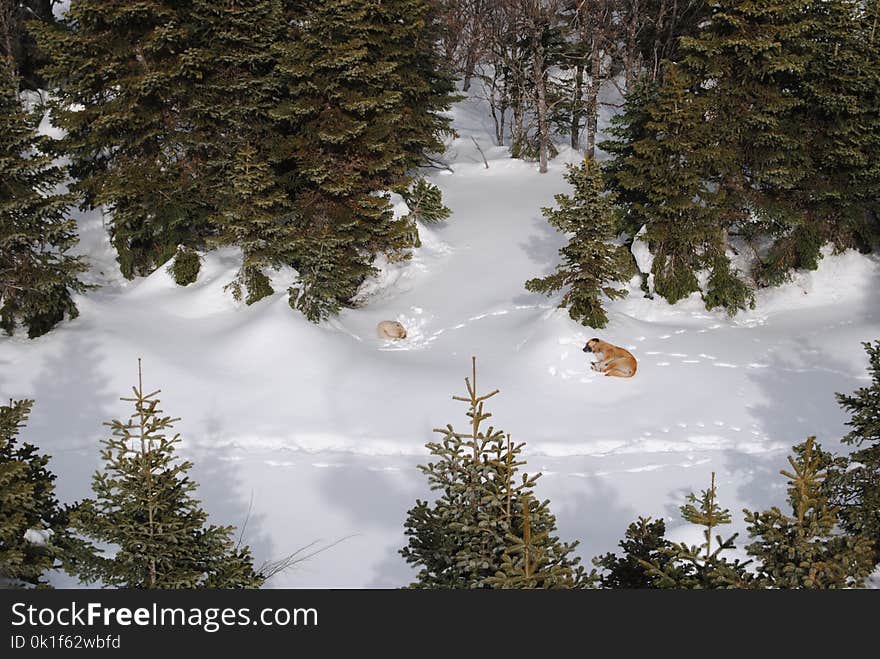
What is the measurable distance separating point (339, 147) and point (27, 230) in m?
8.18

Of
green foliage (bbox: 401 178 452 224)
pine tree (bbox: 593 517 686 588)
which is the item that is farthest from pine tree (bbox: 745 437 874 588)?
green foliage (bbox: 401 178 452 224)

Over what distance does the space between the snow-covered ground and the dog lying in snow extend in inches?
14.3

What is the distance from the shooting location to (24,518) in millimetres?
6438

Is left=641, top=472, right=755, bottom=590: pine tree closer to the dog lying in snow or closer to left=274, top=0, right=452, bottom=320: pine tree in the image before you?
the dog lying in snow

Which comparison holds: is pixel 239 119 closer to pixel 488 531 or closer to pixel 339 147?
pixel 339 147

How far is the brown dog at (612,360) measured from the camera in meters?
15.3

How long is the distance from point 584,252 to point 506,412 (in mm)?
4527

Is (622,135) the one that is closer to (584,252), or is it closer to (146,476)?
(584,252)

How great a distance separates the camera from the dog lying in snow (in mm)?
17750

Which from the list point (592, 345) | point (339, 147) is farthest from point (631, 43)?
point (592, 345)

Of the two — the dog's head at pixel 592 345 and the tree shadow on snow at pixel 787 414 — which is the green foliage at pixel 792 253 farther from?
the dog's head at pixel 592 345

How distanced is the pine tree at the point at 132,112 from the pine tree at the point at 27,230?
8.81 feet

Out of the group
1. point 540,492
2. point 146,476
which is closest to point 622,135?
point 540,492

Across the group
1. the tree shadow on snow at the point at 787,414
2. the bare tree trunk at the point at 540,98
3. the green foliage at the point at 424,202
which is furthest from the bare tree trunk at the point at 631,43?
the tree shadow on snow at the point at 787,414
